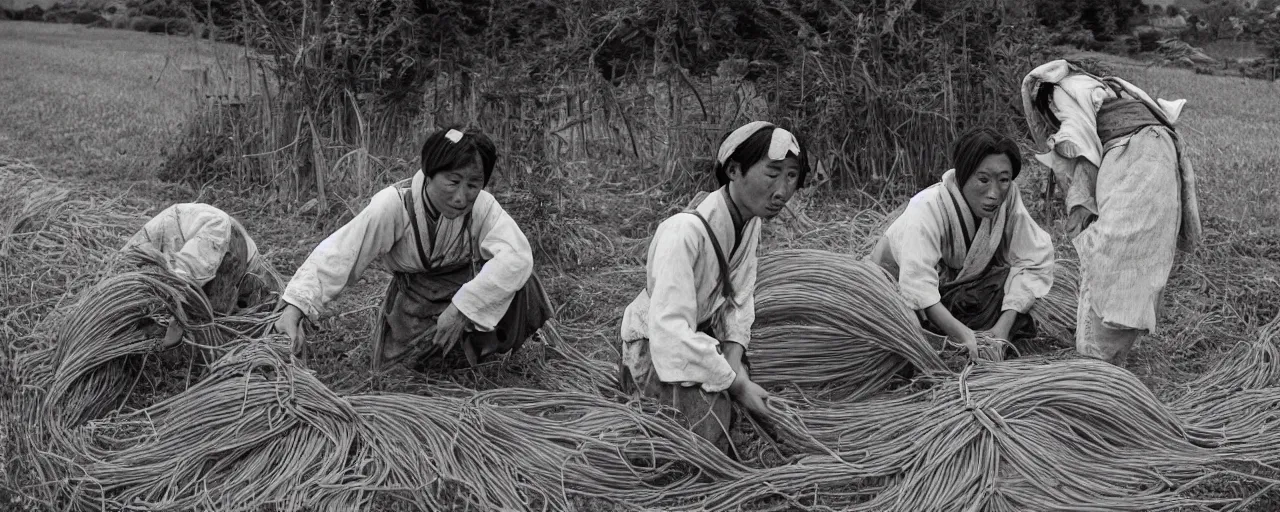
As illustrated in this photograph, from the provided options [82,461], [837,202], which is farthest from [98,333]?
[837,202]

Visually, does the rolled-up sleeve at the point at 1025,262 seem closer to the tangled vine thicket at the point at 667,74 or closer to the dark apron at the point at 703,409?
the dark apron at the point at 703,409

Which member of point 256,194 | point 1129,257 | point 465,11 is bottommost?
point 256,194

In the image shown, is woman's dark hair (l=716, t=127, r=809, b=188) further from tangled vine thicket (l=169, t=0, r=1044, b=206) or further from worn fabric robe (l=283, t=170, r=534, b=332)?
tangled vine thicket (l=169, t=0, r=1044, b=206)

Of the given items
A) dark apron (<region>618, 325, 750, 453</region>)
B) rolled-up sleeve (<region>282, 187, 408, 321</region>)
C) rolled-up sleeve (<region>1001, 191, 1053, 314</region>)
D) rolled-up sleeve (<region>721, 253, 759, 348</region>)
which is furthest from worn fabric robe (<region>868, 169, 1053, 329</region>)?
rolled-up sleeve (<region>282, 187, 408, 321</region>)

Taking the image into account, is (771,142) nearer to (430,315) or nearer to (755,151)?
(755,151)

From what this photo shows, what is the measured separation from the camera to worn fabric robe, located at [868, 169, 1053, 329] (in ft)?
13.6

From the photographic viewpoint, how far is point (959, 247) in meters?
4.32

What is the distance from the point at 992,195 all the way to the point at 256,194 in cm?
441

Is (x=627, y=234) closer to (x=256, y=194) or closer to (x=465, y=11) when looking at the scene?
(x=465, y=11)

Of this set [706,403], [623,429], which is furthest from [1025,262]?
[623,429]

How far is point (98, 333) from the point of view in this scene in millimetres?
3941

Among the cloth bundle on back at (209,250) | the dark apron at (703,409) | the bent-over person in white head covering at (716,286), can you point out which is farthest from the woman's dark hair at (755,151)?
the cloth bundle on back at (209,250)

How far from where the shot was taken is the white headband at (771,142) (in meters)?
3.40

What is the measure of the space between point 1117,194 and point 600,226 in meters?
2.85
